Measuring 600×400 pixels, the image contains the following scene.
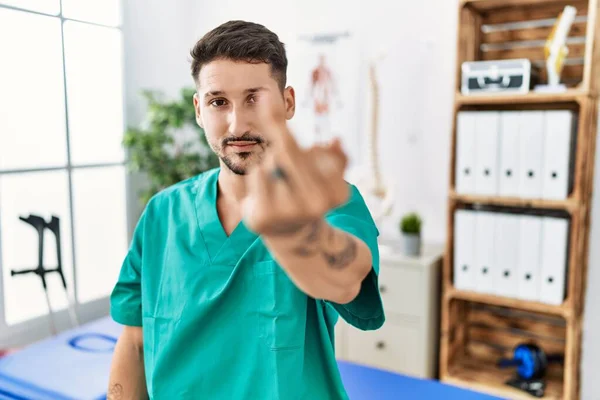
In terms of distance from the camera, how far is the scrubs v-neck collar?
0.93 meters

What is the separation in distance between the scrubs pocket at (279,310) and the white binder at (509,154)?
1.56 metres

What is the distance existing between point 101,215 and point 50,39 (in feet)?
3.32

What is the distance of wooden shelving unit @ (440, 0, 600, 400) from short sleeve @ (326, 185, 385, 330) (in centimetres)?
153

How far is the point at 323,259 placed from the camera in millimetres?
600

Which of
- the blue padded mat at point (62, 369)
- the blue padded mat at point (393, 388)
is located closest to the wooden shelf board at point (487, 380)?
the blue padded mat at point (393, 388)

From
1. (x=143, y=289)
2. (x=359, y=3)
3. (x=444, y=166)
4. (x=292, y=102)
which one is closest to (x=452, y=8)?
(x=359, y=3)

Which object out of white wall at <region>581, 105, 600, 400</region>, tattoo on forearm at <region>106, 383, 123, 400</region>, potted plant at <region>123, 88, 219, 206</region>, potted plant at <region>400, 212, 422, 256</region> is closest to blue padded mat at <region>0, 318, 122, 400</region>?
tattoo on forearm at <region>106, 383, 123, 400</region>

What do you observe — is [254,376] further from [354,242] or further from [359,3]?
[359,3]

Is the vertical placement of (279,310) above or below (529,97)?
below

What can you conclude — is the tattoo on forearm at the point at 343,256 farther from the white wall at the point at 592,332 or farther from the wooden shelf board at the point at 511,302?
the white wall at the point at 592,332

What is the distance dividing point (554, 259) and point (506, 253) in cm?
18

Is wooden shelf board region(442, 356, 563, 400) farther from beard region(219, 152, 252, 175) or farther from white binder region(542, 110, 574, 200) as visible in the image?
beard region(219, 152, 252, 175)

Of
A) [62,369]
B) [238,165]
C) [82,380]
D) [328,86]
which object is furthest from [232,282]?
[328,86]

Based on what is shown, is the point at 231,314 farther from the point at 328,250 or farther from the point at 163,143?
the point at 163,143
